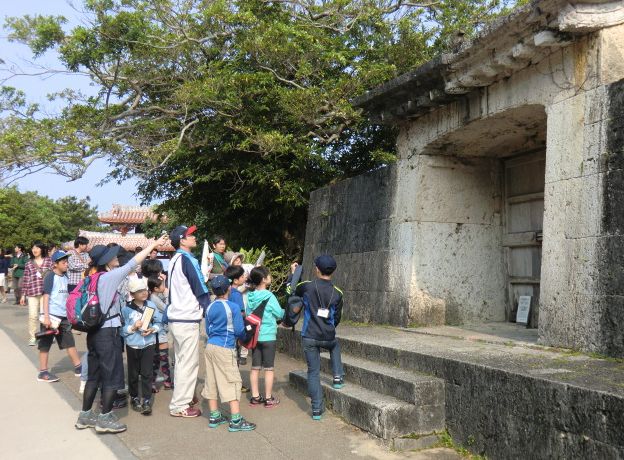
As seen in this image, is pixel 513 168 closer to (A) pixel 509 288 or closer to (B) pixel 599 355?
(A) pixel 509 288

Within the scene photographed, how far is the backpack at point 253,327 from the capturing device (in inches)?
224

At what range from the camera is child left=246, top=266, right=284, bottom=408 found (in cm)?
586

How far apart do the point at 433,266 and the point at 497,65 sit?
279cm

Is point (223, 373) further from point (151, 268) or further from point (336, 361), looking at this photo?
point (151, 268)

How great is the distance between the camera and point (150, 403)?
5.70 m

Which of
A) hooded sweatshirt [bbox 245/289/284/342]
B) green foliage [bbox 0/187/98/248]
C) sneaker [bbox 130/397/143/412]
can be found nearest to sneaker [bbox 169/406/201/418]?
sneaker [bbox 130/397/143/412]

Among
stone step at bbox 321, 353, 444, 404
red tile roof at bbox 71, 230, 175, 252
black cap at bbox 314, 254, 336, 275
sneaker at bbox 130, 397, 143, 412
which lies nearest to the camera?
stone step at bbox 321, 353, 444, 404

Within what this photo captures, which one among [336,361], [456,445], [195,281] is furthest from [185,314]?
[456,445]

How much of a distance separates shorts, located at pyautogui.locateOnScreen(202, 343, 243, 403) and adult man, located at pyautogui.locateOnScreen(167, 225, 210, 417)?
39 centimetres

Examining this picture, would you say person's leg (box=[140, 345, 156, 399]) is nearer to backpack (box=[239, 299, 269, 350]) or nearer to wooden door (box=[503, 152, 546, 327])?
backpack (box=[239, 299, 269, 350])

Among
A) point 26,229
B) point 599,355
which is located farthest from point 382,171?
point 26,229

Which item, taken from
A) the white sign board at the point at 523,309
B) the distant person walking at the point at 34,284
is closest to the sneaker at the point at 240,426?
the white sign board at the point at 523,309

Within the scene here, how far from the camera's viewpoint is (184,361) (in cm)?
551

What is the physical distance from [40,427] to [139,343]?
1188mm
